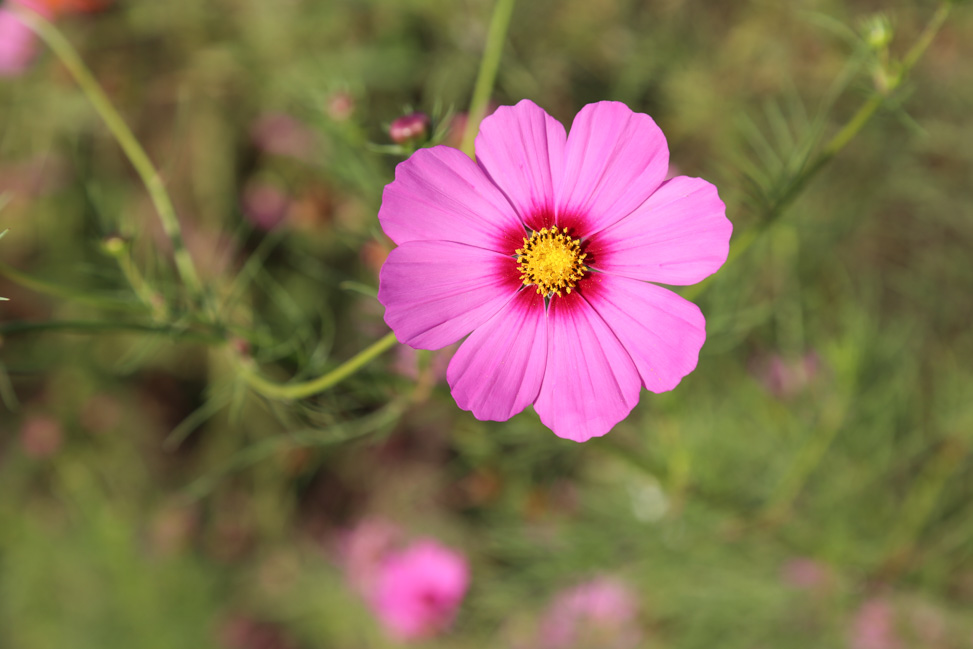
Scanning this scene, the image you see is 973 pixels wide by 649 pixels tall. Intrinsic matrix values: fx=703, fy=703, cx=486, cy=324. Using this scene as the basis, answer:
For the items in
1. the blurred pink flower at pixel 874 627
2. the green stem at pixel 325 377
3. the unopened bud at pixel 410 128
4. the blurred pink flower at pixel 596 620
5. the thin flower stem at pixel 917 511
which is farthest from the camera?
the blurred pink flower at pixel 596 620

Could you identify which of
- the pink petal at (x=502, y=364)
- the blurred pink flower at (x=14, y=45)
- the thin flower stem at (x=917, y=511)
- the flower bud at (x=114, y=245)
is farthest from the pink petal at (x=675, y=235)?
the blurred pink flower at (x=14, y=45)

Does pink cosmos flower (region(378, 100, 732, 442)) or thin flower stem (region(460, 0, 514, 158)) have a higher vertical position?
thin flower stem (region(460, 0, 514, 158))

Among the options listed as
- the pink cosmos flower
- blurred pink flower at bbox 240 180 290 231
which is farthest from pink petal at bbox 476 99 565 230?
blurred pink flower at bbox 240 180 290 231

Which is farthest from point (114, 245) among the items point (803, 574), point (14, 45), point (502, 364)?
point (14, 45)

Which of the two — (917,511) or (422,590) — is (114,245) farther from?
(917,511)

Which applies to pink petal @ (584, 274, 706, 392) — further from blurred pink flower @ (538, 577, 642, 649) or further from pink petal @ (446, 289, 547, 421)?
blurred pink flower @ (538, 577, 642, 649)

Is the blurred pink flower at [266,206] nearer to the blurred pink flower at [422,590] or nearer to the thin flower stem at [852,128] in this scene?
the blurred pink flower at [422,590]
